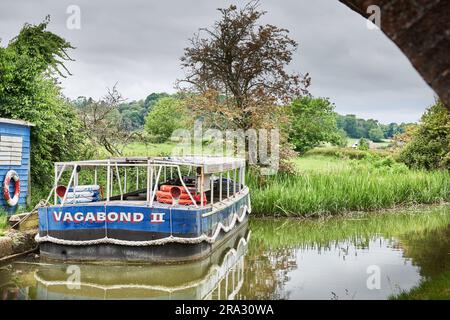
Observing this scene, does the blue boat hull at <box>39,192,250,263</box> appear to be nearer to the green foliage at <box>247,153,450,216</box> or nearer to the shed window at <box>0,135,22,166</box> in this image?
the shed window at <box>0,135,22,166</box>

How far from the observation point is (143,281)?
9539 millimetres

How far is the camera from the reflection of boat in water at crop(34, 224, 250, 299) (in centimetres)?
877

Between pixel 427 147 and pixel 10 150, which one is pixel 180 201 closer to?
pixel 10 150

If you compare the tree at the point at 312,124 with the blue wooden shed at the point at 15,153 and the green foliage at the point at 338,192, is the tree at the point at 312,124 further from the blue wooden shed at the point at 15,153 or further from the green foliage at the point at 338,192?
the blue wooden shed at the point at 15,153

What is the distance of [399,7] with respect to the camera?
413cm

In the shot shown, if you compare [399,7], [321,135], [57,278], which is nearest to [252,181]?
[57,278]

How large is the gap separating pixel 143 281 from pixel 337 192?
35.7 feet

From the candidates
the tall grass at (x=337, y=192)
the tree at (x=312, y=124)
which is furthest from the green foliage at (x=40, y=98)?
the tree at (x=312, y=124)

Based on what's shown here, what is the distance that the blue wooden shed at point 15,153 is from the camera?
1340cm

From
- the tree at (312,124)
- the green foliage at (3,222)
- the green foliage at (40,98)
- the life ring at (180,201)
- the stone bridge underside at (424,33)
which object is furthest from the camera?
the tree at (312,124)

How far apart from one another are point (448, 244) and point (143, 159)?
23.6ft

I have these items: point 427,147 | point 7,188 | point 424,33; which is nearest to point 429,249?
point 7,188

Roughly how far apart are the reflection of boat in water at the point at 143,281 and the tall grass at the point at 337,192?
23.3 ft
